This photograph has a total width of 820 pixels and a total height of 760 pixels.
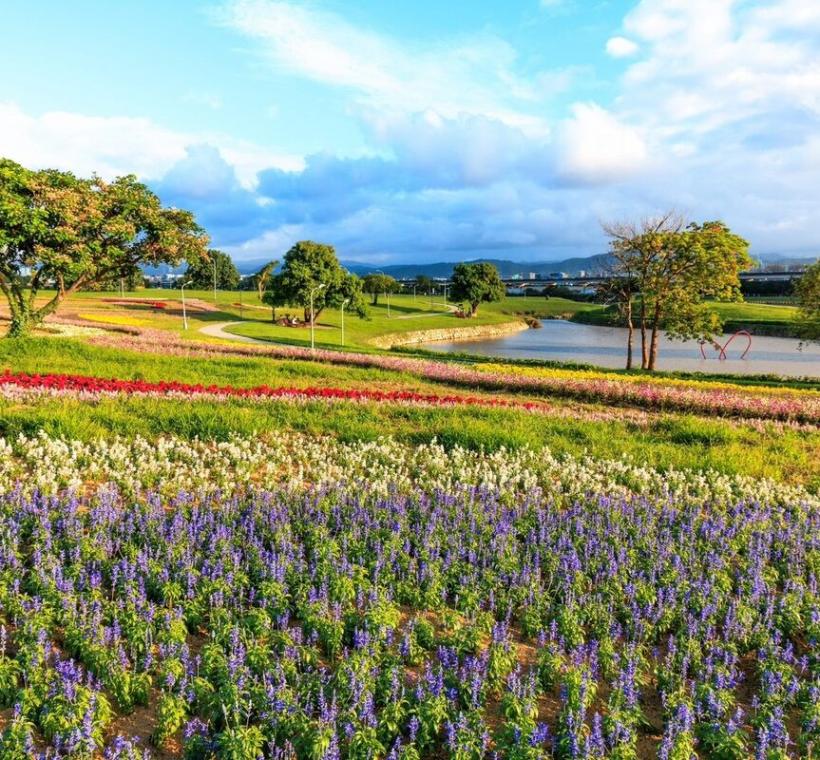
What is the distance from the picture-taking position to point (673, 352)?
7306 cm

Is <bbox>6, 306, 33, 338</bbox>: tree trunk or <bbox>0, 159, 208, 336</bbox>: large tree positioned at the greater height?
<bbox>0, 159, 208, 336</bbox>: large tree

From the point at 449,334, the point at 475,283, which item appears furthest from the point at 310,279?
the point at 475,283

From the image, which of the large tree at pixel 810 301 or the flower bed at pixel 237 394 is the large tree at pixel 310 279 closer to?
the large tree at pixel 810 301

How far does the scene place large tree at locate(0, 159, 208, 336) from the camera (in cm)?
3384

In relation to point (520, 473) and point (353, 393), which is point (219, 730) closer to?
point (520, 473)

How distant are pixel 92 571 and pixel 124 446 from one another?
5.45m

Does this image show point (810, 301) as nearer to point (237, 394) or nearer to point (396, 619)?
point (237, 394)

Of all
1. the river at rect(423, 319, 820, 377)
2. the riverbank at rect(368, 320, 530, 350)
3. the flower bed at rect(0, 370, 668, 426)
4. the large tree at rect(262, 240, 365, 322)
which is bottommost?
the river at rect(423, 319, 820, 377)

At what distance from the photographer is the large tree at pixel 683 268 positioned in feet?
137

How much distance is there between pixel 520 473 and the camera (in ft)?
38.9

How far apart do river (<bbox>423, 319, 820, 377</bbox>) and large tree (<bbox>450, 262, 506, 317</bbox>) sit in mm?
17371

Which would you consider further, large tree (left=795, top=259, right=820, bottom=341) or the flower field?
large tree (left=795, top=259, right=820, bottom=341)

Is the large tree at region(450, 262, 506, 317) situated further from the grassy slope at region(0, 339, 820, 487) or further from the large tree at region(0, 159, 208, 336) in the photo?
the grassy slope at region(0, 339, 820, 487)

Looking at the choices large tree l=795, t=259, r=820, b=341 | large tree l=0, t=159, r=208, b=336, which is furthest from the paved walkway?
large tree l=795, t=259, r=820, b=341
